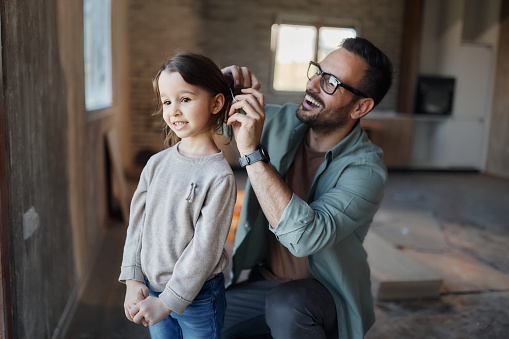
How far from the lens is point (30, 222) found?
1753 mm

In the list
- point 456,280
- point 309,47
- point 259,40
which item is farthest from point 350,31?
point 456,280

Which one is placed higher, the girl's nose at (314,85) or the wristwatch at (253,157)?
the girl's nose at (314,85)

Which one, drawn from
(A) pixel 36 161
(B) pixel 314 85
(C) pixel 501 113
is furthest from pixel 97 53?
(C) pixel 501 113

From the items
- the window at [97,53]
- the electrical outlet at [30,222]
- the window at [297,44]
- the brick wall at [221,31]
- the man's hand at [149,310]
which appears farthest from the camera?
the window at [297,44]

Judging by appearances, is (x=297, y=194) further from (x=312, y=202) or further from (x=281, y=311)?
(x=281, y=311)

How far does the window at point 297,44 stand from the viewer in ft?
27.0

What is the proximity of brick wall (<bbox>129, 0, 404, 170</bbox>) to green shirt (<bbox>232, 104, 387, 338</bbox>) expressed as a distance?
5.30m

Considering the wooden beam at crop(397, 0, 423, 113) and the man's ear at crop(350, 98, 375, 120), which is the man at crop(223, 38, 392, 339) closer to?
the man's ear at crop(350, 98, 375, 120)

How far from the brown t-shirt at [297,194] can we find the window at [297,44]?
21.6ft

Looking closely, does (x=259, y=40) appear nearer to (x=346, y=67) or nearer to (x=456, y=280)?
(x=456, y=280)

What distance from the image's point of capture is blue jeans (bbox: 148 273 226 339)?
136cm

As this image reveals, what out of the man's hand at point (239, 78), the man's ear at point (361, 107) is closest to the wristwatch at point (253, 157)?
the man's hand at point (239, 78)

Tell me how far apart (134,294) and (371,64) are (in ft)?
3.99

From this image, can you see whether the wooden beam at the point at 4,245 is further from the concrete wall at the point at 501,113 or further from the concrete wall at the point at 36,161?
the concrete wall at the point at 501,113
